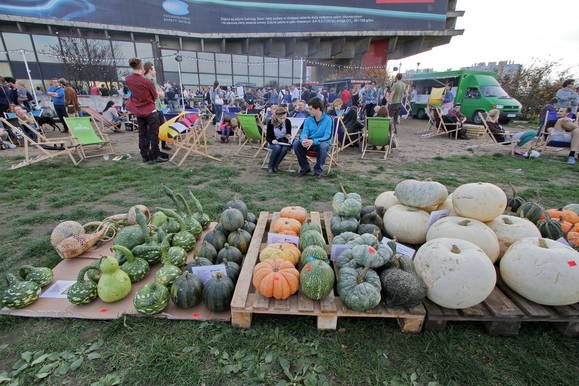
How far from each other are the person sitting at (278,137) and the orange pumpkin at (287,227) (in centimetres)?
344

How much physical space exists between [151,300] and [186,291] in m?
0.25

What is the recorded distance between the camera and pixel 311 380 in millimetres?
1751

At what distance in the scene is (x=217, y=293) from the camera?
84.2 inches

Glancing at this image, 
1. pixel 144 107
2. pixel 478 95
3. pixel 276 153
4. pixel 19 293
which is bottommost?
pixel 19 293

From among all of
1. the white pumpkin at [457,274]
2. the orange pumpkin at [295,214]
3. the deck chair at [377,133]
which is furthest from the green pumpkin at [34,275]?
the deck chair at [377,133]

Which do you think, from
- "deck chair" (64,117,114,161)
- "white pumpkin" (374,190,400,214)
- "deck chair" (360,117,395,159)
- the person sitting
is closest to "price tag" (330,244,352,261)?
"white pumpkin" (374,190,400,214)

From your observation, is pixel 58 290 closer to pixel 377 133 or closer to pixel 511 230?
pixel 511 230

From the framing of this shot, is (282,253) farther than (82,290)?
Yes

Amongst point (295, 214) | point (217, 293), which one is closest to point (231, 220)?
point (295, 214)

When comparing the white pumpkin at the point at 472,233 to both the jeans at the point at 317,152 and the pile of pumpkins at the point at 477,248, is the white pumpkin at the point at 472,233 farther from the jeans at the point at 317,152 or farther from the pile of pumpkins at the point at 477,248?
the jeans at the point at 317,152

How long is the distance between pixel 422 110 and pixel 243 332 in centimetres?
2064

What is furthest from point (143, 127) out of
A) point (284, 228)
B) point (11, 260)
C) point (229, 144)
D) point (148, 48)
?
point (148, 48)

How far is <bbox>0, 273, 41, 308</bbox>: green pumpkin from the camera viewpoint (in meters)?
2.19

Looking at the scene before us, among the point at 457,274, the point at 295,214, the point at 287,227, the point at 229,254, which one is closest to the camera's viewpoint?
the point at 457,274
